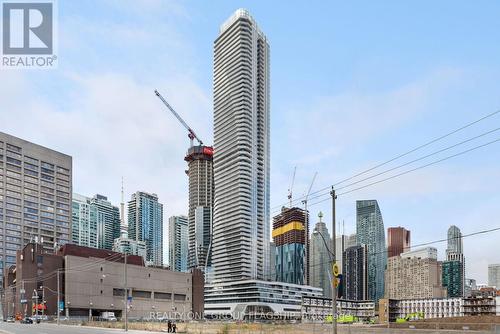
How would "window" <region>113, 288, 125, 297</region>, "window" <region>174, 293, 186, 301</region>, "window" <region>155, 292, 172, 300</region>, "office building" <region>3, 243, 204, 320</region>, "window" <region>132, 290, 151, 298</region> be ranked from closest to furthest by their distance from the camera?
"office building" <region>3, 243, 204, 320</region>
"window" <region>113, 288, 125, 297</region>
"window" <region>132, 290, 151, 298</region>
"window" <region>155, 292, 172, 300</region>
"window" <region>174, 293, 186, 301</region>

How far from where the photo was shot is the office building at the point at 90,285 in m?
155

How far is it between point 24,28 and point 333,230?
135 feet

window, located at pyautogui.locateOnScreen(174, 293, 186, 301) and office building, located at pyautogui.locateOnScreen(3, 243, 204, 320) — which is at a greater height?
office building, located at pyautogui.locateOnScreen(3, 243, 204, 320)

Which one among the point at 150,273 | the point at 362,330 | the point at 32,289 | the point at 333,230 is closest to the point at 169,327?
the point at 362,330

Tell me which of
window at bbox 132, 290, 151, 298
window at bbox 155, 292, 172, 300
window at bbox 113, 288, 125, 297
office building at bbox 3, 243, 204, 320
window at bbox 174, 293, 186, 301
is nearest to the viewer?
office building at bbox 3, 243, 204, 320

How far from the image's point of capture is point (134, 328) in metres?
80.8

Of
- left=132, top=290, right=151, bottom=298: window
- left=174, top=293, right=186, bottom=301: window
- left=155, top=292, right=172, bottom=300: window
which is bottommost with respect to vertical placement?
left=174, top=293, right=186, bottom=301: window

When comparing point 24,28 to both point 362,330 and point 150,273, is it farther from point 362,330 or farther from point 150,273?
point 150,273

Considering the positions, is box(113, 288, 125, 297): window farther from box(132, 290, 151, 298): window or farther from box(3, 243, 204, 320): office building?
box(132, 290, 151, 298): window

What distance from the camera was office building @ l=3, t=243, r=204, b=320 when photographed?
15462 cm

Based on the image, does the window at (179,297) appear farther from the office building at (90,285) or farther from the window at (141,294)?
the window at (141,294)

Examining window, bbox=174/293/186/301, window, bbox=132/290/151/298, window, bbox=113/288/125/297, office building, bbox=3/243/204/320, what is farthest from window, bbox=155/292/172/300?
window, bbox=113/288/125/297

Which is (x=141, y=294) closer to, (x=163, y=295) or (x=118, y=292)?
(x=118, y=292)

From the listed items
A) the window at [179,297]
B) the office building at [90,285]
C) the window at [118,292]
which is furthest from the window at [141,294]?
the window at [179,297]
